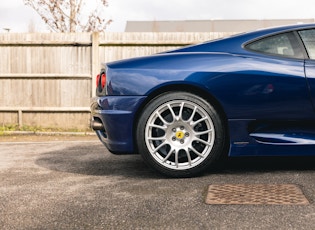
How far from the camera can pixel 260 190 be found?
342 centimetres

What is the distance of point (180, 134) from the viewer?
12.8 feet

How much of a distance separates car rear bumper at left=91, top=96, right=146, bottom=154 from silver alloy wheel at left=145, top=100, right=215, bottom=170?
0.50ft

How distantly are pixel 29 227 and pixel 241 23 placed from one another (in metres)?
23.2

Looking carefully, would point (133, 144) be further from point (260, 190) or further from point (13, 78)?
point (13, 78)

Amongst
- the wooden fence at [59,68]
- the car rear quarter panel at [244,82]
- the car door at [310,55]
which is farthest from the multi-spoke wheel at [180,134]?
the wooden fence at [59,68]

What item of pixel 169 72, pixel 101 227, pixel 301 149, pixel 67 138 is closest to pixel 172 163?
pixel 169 72

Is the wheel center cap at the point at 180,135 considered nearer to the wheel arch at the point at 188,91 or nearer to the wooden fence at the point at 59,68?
the wheel arch at the point at 188,91

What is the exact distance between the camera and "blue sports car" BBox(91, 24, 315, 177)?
3.86 meters

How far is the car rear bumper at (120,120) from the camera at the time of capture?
155 inches

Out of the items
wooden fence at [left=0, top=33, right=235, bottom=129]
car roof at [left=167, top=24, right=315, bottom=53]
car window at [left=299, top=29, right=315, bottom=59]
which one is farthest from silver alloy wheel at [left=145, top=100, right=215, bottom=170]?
wooden fence at [left=0, top=33, right=235, bottom=129]

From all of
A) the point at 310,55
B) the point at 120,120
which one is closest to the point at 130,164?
the point at 120,120

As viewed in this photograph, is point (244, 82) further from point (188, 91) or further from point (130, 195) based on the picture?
point (130, 195)

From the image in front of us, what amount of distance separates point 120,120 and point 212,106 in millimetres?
781

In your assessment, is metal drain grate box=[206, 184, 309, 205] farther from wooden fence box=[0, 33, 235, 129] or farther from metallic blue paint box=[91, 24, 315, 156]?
wooden fence box=[0, 33, 235, 129]
